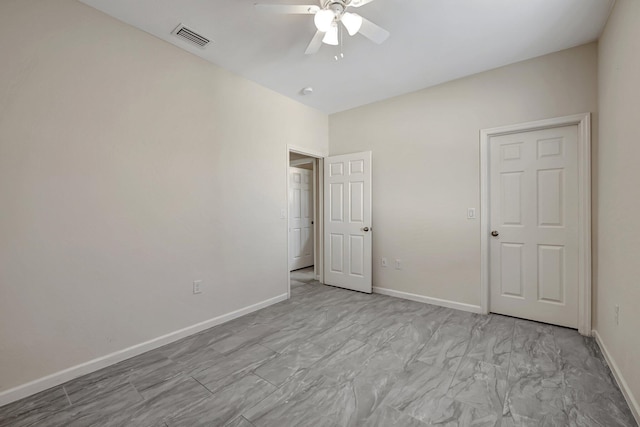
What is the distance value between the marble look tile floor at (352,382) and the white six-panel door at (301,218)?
2707 millimetres

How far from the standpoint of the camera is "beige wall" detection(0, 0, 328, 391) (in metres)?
1.79

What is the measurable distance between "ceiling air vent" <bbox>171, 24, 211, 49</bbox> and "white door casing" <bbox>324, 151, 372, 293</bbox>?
→ 225cm

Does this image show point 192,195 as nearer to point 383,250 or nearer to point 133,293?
point 133,293

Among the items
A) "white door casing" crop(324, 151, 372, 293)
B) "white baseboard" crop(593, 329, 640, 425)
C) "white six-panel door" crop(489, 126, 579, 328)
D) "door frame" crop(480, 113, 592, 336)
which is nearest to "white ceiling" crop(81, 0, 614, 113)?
"door frame" crop(480, 113, 592, 336)

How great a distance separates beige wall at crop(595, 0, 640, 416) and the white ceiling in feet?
1.41

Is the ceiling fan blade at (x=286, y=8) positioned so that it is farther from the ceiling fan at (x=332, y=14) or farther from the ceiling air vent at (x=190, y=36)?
the ceiling air vent at (x=190, y=36)

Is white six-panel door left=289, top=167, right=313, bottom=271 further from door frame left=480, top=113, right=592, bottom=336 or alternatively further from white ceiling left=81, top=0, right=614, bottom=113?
door frame left=480, top=113, right=592, bottom=336

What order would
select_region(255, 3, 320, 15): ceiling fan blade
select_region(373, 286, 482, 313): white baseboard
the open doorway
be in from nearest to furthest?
select_region(255, 3, 320, 15): ceiling fan blade → select_region(373, 286, 482, 313): white baseboard → the open doorway

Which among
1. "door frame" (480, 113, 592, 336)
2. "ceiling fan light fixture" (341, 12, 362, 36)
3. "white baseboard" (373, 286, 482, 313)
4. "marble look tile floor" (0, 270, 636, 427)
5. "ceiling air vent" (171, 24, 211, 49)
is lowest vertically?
"marble look tile floor" (0, 270, 636, 427)

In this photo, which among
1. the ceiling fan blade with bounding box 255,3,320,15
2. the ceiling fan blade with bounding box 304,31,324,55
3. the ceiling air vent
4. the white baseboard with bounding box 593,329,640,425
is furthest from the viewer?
the ceiling air vent

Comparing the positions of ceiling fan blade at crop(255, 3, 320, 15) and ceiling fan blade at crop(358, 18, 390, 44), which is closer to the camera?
ceiling fan blade at crop(255, 3, 320, 15)

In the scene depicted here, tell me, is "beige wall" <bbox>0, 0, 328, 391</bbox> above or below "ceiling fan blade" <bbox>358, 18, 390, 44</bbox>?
below

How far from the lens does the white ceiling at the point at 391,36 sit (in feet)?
6.81

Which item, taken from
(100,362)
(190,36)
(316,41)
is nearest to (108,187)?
(100,362)
